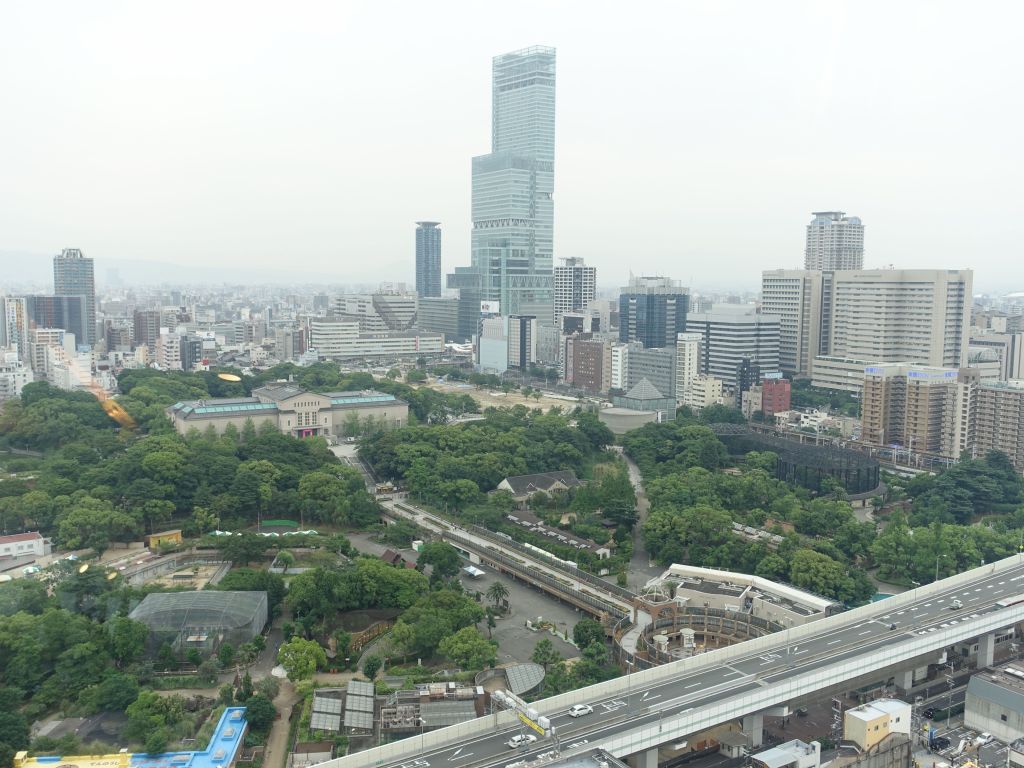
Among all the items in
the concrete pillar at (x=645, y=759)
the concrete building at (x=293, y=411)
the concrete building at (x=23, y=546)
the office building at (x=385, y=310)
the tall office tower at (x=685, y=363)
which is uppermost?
the office building at (x=385, y=310)

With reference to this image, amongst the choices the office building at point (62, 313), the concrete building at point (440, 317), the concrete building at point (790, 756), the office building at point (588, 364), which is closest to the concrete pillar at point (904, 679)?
the concrete building at point (790, 756)

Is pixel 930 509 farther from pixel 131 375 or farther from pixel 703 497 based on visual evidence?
pixel 131 375

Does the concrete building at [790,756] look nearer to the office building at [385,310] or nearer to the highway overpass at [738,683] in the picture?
the highway overpass at [738,683]

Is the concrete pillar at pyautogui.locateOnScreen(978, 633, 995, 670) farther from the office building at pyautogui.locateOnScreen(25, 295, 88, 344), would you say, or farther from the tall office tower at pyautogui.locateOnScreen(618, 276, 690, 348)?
the office building at pyautogui.locateOnScreen(25, 295, 88, 344)

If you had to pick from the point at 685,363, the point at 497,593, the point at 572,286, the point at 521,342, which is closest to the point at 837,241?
the point at 572,286

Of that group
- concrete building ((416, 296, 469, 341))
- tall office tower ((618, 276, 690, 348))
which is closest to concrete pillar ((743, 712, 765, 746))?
tall office tower ((618, 276, 690, 348))

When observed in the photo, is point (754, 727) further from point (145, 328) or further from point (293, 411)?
point (145, 328)

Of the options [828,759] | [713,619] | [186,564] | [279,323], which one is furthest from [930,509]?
[279,323]
